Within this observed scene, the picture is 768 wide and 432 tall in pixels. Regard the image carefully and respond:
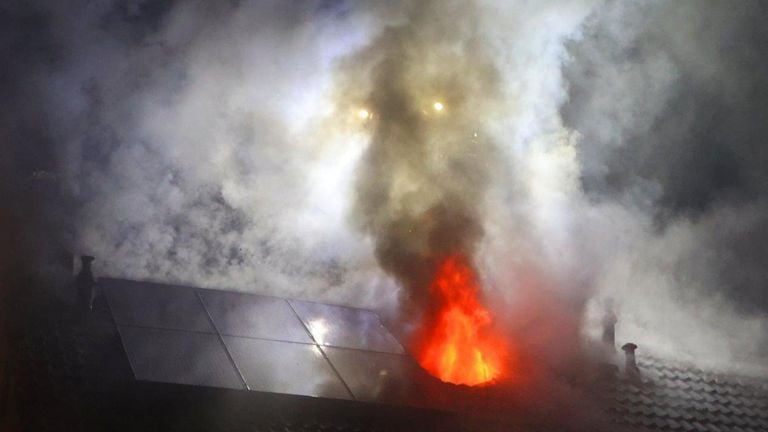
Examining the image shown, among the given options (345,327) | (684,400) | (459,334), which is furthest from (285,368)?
(684,400)

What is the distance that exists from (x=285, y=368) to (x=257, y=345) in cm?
65

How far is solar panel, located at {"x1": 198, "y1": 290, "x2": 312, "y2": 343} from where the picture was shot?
31.4 ft

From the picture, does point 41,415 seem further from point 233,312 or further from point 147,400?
point 233,312

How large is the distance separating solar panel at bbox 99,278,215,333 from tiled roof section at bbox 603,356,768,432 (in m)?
6.12

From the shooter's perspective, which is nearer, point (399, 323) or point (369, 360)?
point (369, 360)

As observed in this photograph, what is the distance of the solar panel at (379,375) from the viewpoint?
28.6ft

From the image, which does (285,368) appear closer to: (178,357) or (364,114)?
(178,357)

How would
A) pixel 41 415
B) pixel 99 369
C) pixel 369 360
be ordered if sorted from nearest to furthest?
pixel 41 415, pixel 99 369, pixel 369 360

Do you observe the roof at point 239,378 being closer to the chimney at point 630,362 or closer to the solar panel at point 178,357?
the solar panel at point 178,357

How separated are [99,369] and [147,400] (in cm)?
86

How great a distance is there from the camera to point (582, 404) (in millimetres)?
10141

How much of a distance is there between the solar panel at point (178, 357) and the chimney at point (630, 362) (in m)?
6.76

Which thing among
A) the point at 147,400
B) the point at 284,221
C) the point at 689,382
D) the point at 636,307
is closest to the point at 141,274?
the point at 284,221

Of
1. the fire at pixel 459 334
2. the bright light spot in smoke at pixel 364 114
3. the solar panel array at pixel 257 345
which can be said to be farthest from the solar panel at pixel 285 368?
the bright light spot in smoke at pixel 364 114
